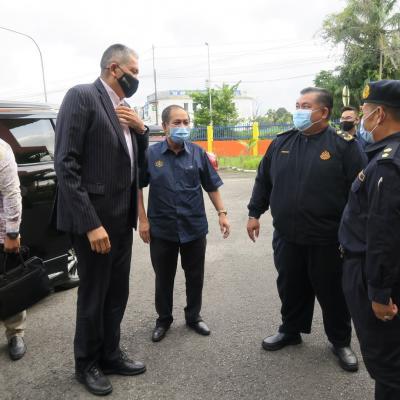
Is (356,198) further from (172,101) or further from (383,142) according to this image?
(172,101)

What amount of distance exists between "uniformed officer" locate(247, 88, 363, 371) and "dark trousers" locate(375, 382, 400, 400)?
2.41ft

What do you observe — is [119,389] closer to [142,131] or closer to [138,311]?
[138,311]

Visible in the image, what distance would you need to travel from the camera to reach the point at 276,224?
3.03 meters

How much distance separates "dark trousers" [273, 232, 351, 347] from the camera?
288 centimetres

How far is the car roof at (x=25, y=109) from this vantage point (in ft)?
11.5

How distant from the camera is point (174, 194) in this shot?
329 centimetres

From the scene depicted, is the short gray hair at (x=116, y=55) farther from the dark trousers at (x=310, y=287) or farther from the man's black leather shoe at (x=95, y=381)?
the man's black leather shoe at (x=95, y=381)

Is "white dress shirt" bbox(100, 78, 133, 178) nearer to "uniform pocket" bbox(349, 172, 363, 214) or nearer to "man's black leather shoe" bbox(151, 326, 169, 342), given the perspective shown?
"uniform pocket" bbox(349, 172, 363, 214)

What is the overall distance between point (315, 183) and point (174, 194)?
1.07 metres

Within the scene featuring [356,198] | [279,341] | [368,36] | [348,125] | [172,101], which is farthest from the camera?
[172,101]

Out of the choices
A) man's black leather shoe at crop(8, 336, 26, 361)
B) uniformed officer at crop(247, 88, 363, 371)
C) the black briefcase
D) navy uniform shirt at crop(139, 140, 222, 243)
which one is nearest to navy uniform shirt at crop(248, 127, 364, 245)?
uniformed officer at crop(247, 88, 363, 371)

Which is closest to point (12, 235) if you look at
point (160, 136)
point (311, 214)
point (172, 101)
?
point (311, 214)

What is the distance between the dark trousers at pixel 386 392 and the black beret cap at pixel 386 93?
1.32 meters

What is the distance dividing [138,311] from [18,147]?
174 cm
